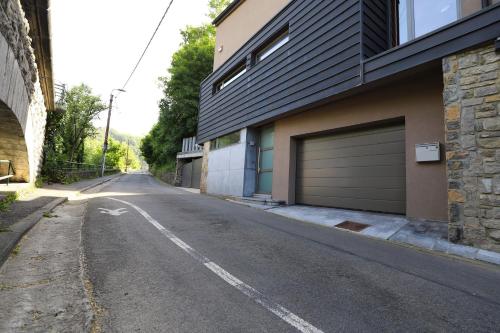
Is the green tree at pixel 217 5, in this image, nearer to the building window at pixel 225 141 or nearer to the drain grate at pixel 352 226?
the building window at pixel 225 141

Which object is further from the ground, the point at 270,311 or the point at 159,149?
the point at 159,149

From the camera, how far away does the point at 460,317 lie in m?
2.28

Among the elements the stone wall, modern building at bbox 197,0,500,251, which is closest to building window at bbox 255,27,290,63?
modern building at bbox 197,0,500,251

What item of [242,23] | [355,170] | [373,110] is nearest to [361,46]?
[373,110]

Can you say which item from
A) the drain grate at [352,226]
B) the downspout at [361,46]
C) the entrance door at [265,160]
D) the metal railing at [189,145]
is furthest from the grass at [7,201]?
the metal railing at [189,145]

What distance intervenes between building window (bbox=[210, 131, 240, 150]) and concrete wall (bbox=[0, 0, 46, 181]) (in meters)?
7.37

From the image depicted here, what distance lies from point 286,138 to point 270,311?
7.92 m

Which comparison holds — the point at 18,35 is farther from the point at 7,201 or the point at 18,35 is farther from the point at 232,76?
the point at 232,76

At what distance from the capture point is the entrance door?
34.5 feet

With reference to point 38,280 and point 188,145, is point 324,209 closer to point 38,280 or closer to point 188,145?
point 38,280

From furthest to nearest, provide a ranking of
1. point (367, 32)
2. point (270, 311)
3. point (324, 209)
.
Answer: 1. point (324, 209)
2. point (367, 32)
3. point (270, 311)

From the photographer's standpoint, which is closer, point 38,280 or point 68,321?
point 68,321

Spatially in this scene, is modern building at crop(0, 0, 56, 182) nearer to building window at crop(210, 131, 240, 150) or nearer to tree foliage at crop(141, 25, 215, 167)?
building window at crop(210, 131, 240, 150)

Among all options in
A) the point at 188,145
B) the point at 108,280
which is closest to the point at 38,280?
the point at 108,280
